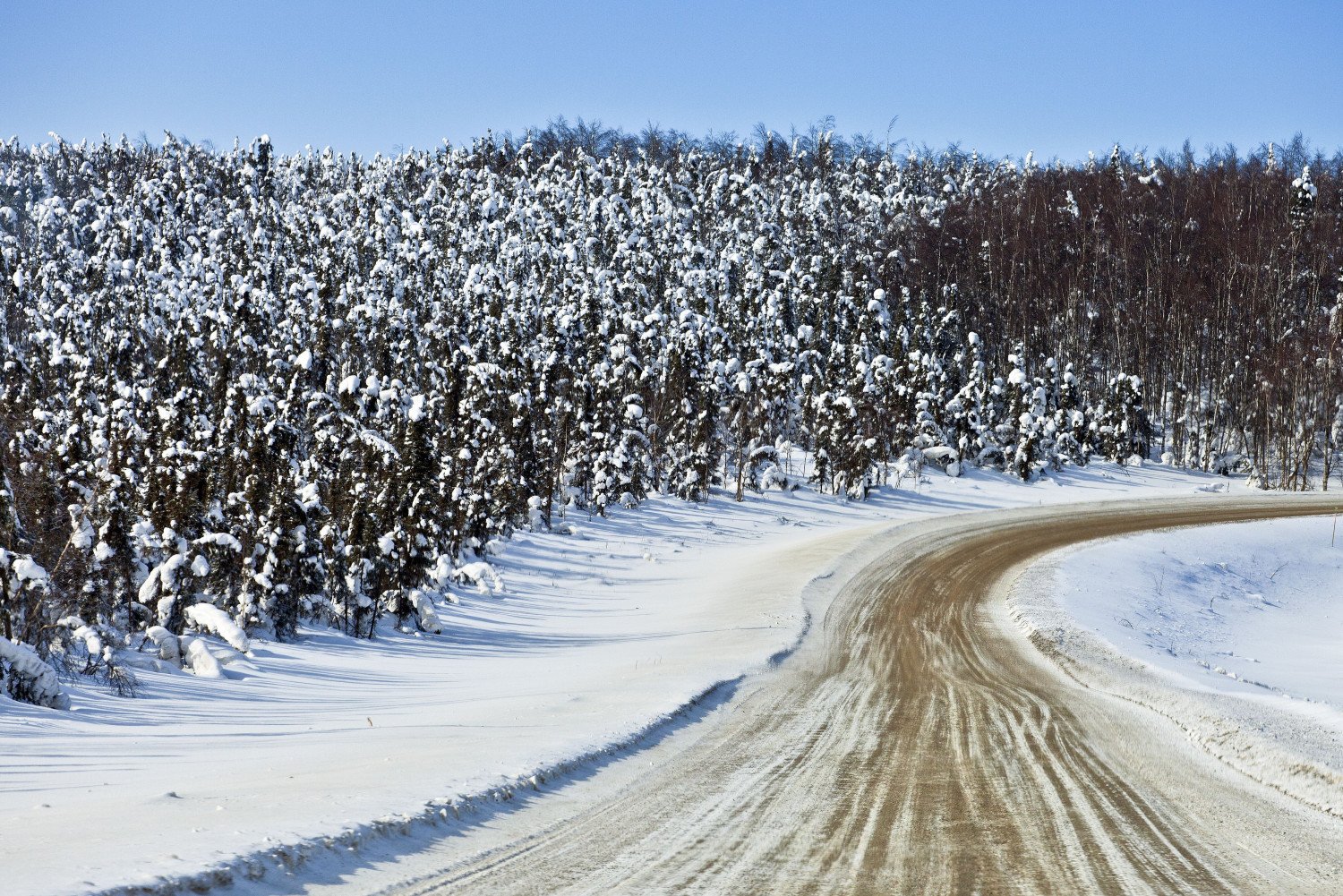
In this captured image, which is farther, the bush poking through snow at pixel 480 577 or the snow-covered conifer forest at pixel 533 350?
the bush poking through snow at pixel 480 577

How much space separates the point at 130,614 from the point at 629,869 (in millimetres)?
10665

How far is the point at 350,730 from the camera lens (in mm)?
9305

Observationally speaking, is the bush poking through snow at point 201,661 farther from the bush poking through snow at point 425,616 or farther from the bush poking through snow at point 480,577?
the bush poking through snow at point 480,577

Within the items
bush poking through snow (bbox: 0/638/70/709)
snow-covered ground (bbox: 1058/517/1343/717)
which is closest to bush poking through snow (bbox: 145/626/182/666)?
bush poking through snow (bbox: 0/638/70/709)

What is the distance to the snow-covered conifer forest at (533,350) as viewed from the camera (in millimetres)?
15484

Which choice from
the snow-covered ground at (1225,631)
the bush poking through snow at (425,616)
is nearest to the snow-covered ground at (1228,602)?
the snow-covered ground at (1225,631)

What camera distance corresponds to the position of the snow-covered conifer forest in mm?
15484

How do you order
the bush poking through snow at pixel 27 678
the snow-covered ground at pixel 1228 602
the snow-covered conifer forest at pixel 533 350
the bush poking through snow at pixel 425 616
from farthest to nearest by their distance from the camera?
the snow-covered ground at pixel 1228 602
the bush poking through snow at pixel 425 616
the snow-covered conifer forest at pixel 533 350
the bush poking through snow at pixel 27 678

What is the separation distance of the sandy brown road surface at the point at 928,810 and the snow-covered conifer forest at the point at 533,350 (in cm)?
559

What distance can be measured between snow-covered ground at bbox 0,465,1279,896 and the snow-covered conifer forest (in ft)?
3.07

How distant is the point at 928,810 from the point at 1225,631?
17.4 meters

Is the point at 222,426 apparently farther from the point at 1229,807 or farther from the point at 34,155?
the point at 34,155

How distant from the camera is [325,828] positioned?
588 centimetres

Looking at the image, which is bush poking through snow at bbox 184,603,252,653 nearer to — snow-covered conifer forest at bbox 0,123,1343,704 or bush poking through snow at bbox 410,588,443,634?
snow-covered conifer forest at bbox 0,123,1343,704
